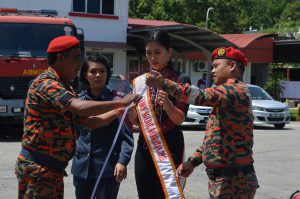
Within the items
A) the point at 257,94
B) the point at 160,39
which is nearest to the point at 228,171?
the point at 160,39

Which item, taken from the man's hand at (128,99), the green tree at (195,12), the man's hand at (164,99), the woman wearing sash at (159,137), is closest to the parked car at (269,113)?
the woman wearing sash at (159,137)

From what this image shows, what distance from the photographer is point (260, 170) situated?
10320mm

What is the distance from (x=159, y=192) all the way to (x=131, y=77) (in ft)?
3.15

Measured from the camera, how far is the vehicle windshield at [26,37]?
1323 cm

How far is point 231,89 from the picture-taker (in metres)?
3.81

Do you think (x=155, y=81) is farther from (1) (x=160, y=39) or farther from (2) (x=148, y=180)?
(2) (x=148, y=180)

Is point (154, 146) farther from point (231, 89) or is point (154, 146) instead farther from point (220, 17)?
point (220, 17)

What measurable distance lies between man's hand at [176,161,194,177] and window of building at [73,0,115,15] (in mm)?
22466

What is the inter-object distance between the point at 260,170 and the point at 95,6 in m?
18.0

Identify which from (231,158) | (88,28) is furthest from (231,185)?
(88,28)

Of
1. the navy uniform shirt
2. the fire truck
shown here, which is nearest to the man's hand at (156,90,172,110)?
the navy uniform shirt

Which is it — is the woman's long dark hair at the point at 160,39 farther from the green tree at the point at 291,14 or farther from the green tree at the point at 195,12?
the green tree at the point at 291,14

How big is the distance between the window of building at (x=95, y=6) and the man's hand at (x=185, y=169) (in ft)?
73.7

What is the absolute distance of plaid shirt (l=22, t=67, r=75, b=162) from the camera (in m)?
3.68
